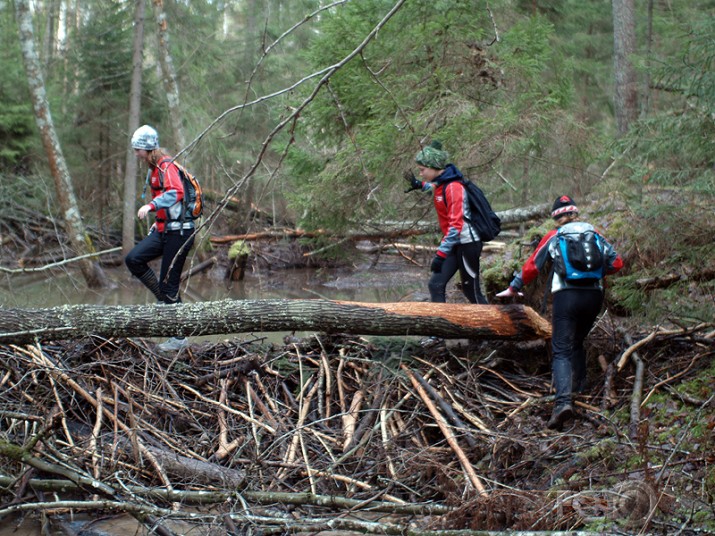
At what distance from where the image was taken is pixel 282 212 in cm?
2059

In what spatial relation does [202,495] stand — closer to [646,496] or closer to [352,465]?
[352,465]

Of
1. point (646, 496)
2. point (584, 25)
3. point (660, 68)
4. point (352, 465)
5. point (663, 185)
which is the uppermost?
point (584, 25)

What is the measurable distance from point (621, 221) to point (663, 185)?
2352 mm

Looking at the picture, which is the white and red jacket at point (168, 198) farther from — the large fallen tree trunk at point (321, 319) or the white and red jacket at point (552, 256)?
the white and red jacket at point (552, 256)

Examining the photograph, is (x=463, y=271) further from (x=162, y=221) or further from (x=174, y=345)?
(x=162, y=221)

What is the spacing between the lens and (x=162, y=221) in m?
7.53

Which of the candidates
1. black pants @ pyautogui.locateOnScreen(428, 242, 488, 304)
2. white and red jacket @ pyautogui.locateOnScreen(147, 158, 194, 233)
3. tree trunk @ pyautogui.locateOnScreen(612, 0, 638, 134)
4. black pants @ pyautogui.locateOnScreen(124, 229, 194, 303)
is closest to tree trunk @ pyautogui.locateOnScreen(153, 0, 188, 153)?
tree trunk @ pyautogui.locateOnScreen(612, 0, 638, 134)

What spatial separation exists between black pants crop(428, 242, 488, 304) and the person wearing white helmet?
2642mm

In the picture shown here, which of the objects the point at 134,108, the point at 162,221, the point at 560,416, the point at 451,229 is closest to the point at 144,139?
the point at 162,221

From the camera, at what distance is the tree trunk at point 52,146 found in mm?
14250

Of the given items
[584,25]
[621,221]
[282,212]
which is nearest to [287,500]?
[621,221]

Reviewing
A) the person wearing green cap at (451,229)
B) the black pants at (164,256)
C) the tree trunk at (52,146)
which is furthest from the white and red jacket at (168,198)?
the tree trunk at (52,146)

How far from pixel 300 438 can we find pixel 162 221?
126 inches

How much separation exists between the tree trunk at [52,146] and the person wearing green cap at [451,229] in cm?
1039
